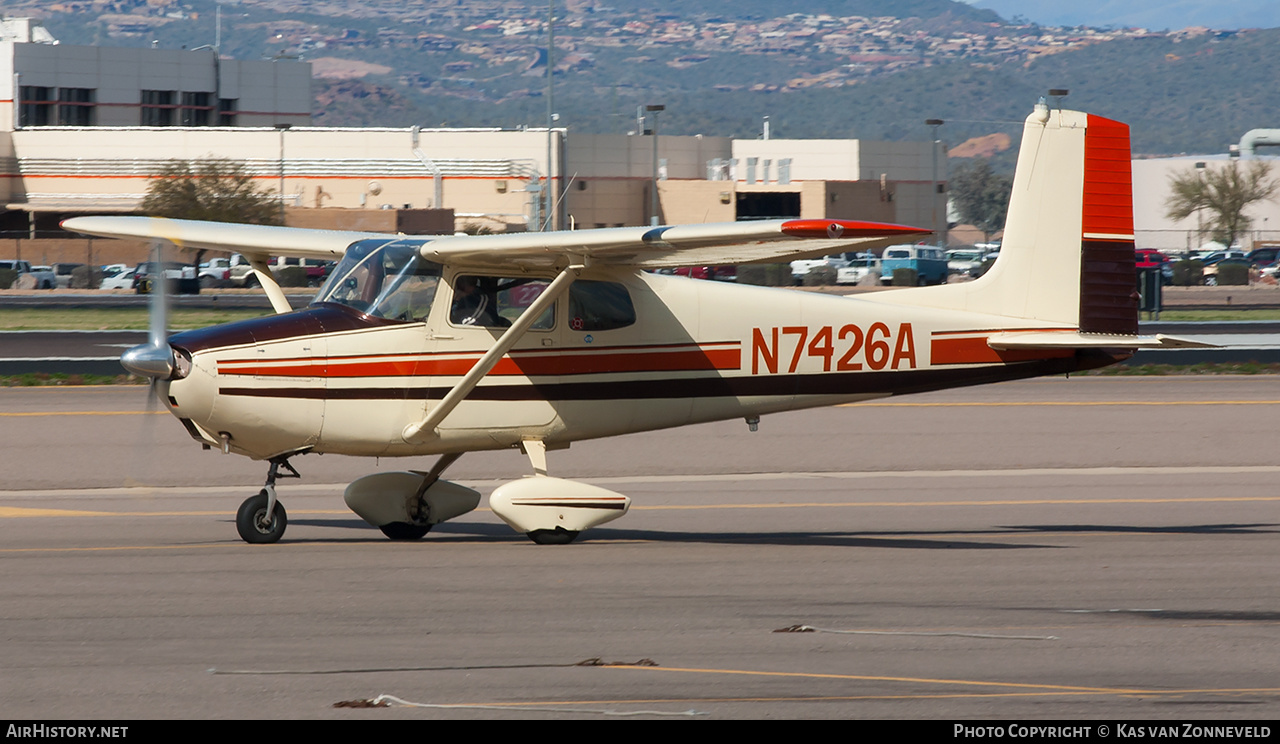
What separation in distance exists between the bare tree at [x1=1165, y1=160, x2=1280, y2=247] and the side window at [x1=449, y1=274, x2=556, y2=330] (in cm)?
9058

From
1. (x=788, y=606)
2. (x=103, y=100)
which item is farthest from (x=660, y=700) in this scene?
(x=103, y=100)

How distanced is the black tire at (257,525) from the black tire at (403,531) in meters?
0.91

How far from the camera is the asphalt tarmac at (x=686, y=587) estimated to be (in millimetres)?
6383

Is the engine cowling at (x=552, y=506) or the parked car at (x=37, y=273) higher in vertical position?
the parked car at (x=37, y=273)

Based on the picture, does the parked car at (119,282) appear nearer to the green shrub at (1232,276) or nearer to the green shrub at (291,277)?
the green shrub at (291,277)

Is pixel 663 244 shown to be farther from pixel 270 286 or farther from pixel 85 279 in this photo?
pixel 85 279

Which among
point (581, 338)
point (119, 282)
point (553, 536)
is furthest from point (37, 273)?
point (553, 536)

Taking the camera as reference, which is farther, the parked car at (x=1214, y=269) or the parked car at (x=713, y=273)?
the parked car at (x=1214, y=269)

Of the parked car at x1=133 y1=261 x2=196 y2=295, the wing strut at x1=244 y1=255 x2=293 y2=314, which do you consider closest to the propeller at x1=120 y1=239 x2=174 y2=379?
the wing strut at x1=244 y1=255 x2=293 y2=314

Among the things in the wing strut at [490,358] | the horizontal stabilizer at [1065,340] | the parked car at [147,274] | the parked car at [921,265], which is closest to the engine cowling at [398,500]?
the wing strut at [490,358]

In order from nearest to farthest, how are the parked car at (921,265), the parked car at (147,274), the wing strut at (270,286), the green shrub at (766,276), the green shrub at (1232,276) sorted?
the wing strut at (270,286)
the parked car at (147,274)
the green shrub at (766,276)
the parked car at (921,265)
the green shrub at (1232,276)

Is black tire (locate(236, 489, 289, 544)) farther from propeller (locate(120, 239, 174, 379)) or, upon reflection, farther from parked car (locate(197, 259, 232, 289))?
parked car (locate(197, 259, 232, 289))

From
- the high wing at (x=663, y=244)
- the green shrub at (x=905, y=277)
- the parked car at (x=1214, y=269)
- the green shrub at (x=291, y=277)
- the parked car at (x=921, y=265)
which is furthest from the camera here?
the parked car at (x=1214, y=269)

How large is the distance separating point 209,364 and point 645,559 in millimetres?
3361
